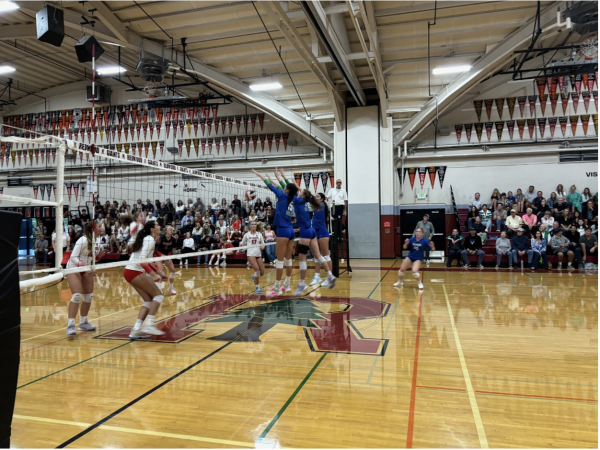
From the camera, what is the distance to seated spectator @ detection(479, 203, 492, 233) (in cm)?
1448

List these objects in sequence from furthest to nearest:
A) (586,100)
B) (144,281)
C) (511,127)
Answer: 1. (511,127)
2. (586,100)
3. (144,281)

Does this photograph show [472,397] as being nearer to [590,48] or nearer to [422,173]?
[590,48]

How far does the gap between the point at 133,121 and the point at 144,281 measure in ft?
58.2

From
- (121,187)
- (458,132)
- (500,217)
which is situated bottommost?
(500,217)

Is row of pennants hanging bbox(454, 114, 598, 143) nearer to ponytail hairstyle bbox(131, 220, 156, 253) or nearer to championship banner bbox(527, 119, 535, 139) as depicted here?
championship banner bbox(527, 119, 535, 139)

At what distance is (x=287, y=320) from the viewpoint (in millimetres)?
5758

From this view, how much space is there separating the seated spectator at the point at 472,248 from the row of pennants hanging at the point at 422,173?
4.28 meters

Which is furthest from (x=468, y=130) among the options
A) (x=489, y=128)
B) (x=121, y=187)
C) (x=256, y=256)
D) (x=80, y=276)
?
(x=80, y=276)

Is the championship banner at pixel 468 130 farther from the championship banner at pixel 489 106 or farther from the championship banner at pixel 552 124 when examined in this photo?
the championship banner at pixel 552 124

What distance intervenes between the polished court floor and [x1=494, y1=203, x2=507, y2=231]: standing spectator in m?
7.64

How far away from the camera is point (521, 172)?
1591cm

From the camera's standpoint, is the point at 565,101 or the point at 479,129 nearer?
the point at 565,101

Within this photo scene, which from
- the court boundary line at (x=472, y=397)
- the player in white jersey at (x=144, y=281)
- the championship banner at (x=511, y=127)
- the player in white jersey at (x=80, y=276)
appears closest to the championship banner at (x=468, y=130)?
the championship banner at (x=511, y=127)

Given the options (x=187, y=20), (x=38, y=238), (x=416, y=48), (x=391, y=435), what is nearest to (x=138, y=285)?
(x=391, y=435)
